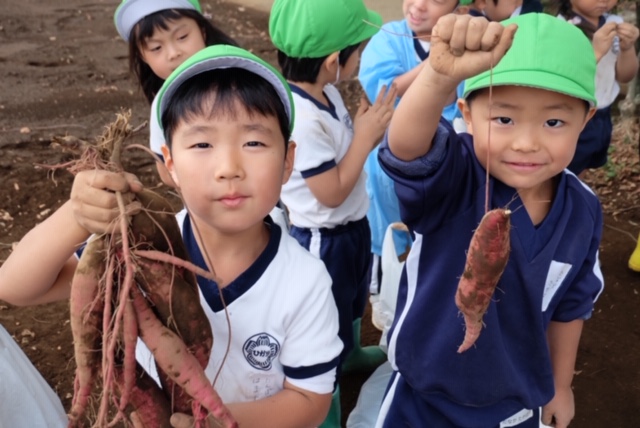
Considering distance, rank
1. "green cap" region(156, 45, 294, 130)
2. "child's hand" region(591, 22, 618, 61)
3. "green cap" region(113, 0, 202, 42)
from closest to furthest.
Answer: "green cap" region(156, 45, 294, 130) → "green cap" region(113, 0, 202, 42) → "child's hand" region(591, 22, 618, 61)

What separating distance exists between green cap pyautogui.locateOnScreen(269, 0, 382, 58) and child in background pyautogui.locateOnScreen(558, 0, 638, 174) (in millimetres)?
1204

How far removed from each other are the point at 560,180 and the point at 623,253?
2.50 metres

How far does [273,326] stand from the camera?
1426mm

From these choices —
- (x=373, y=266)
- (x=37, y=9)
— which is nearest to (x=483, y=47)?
(x=373, y=266)

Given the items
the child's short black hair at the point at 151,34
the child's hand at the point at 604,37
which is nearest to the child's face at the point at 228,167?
the child's short black hair at the point at 151,34

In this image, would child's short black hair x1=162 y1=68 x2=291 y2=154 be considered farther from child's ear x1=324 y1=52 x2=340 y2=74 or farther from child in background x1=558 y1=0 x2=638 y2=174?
child in background x1=558 y1=0 x2=638 y2=174

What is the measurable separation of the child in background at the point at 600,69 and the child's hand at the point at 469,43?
1955 millimetres

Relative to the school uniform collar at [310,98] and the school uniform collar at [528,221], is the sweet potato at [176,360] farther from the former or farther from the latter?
the school uniform collar at [310,98]

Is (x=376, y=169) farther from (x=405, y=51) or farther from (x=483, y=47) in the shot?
(x=483, y=47)

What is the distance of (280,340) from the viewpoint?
4.75 ft

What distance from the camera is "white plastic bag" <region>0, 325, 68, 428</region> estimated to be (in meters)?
1.77

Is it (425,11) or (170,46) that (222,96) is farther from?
(425,11)

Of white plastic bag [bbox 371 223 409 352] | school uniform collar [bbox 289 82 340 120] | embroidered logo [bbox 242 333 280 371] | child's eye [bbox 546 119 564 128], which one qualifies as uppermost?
child's eye [bbox 546 119 564 128]

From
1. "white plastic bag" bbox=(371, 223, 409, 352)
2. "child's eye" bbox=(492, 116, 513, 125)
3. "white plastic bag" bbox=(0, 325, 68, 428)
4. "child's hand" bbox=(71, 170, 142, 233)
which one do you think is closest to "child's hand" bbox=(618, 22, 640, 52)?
"white plastic bag" bbox=(371, 223, 409, 352)
